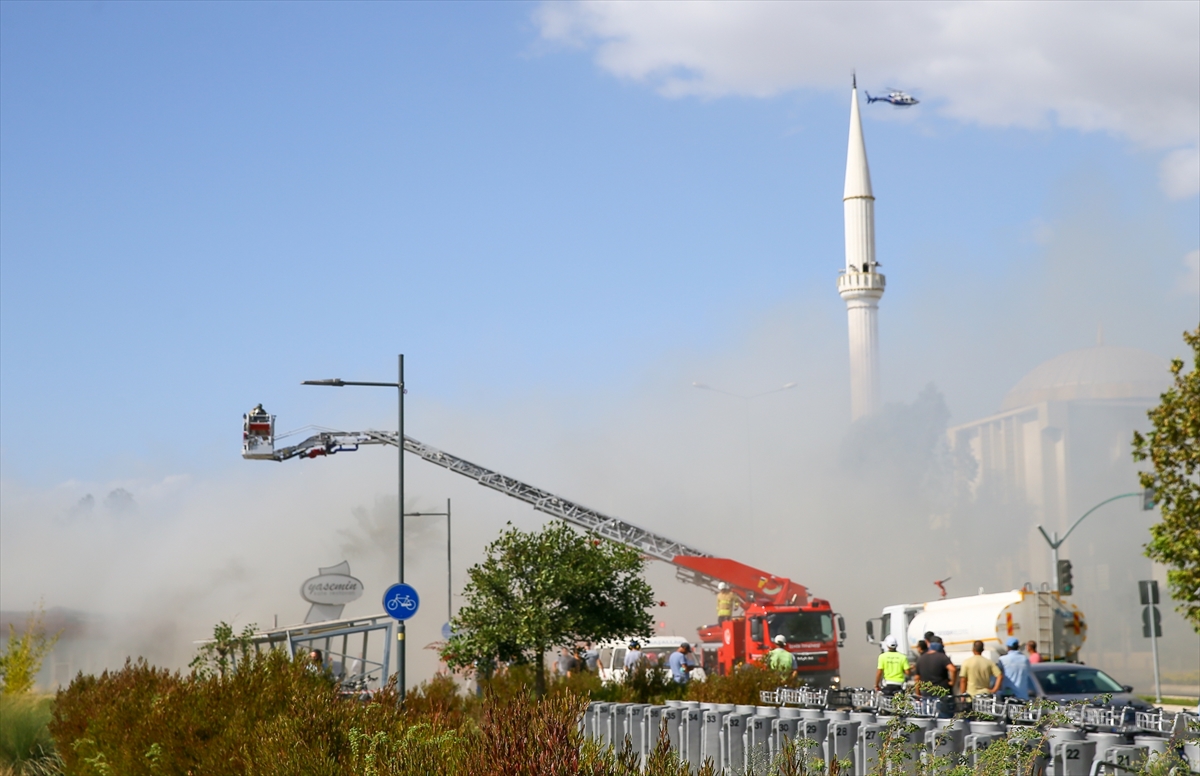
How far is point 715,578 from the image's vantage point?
1800 inches

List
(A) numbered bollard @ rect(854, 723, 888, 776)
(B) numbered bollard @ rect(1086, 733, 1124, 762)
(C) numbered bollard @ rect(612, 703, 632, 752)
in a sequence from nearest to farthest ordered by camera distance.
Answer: (B) numbered bollard @ rect(1086, 733, 1124, 762)
(A) numbered bollard @ rect(854, 723, 888, 776)
(C) numbered bollard @ rect(612, 703, 632, 752)

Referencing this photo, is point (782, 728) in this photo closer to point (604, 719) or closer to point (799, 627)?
point (604, 719)

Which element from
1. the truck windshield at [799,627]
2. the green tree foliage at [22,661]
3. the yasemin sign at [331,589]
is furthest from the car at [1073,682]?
the green tree foliage at [22,661]

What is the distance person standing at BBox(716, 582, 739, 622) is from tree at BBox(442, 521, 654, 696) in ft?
64.4

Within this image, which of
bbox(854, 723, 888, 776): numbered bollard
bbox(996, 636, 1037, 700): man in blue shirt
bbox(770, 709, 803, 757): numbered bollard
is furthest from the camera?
bbox(996, 636, 1037, 700): man in blue shirt

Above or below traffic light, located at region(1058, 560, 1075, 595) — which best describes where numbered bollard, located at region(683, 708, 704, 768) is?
below

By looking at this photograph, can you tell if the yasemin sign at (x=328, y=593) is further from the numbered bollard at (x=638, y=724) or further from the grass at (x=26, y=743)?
the numbered bollard at (x=638, y=724)

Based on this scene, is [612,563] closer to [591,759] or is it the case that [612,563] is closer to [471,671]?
[471,671]

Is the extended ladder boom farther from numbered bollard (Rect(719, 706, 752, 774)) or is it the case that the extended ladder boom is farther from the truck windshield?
numbered bollard (Rect(719, 706, 752, 774))

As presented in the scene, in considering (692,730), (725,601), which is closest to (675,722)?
(692,730)

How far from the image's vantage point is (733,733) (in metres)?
13.6

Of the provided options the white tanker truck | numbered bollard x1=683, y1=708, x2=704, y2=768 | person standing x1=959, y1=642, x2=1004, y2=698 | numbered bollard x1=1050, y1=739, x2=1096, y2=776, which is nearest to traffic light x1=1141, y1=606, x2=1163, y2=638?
the white tanker truck

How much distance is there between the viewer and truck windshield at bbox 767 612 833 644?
1348 inches

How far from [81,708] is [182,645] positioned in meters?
44.1
